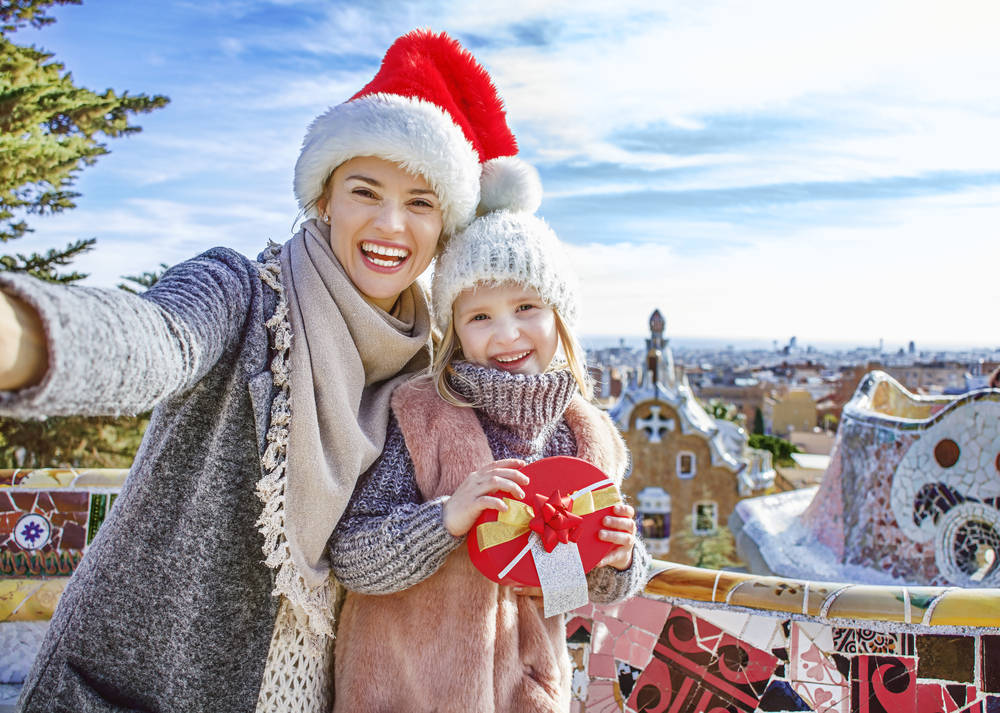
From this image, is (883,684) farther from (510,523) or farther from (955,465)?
(955,465)

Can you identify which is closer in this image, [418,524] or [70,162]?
[418,524]

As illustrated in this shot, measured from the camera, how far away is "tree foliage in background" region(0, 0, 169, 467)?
983cm

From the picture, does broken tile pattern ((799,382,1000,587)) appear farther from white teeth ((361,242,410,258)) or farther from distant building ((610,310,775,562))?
distant building ((610,310,775,562))

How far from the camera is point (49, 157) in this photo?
995 centimetres

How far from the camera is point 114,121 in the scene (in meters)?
11.8

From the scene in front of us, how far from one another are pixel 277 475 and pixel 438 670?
0.64 metres

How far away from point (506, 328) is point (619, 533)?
67cm

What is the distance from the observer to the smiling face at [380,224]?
231 cm

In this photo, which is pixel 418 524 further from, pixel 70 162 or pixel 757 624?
pixel 70 162

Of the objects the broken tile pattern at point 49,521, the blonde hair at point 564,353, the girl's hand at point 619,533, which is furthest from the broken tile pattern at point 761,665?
the broken tile pattern at point 49,521

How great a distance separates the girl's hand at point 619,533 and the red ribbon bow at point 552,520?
104 millimetres

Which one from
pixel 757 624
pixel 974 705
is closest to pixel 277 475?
pixel 757 624

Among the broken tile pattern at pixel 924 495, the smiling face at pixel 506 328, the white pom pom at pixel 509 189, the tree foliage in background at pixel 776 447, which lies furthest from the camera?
the tree foliage in background at pixel 776 447

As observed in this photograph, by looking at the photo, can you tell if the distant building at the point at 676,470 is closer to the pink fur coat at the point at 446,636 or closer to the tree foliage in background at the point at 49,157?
the tree foliage in background at the point at 49,157
